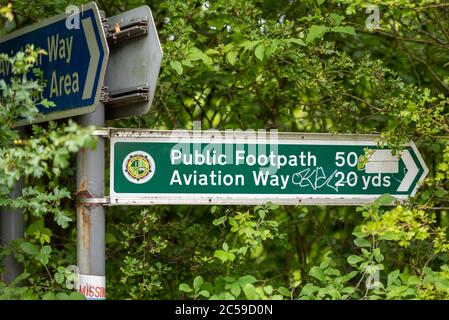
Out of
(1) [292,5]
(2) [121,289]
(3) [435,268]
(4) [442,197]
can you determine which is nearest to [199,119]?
(1) [292,5]

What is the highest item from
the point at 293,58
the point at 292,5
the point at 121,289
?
the point at 292,5

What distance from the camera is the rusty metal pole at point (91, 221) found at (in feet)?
10.4

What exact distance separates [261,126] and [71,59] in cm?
232

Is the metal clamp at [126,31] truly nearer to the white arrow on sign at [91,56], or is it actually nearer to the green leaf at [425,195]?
the white arrow on sign at [91,56]

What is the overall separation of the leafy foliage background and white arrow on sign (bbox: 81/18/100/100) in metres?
0.24

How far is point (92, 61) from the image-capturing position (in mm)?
3049

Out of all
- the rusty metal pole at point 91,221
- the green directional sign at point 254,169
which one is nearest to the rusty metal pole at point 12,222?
the rusty metal pole at point 91,221

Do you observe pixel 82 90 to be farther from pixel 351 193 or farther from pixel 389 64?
pixel 389 64

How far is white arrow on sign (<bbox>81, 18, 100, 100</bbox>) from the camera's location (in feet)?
9.97

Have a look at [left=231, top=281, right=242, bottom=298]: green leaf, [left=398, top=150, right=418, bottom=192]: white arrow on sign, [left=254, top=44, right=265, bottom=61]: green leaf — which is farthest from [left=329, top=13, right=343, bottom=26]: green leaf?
[left=231, top=281, right=242, bottom=298]: green leaf

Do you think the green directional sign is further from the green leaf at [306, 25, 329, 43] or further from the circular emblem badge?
the green leaf at [306, 25, 329, 43]

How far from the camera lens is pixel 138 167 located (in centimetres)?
323

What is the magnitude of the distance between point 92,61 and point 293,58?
1236 mm

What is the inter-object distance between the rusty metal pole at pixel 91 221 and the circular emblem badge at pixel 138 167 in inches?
4.5
